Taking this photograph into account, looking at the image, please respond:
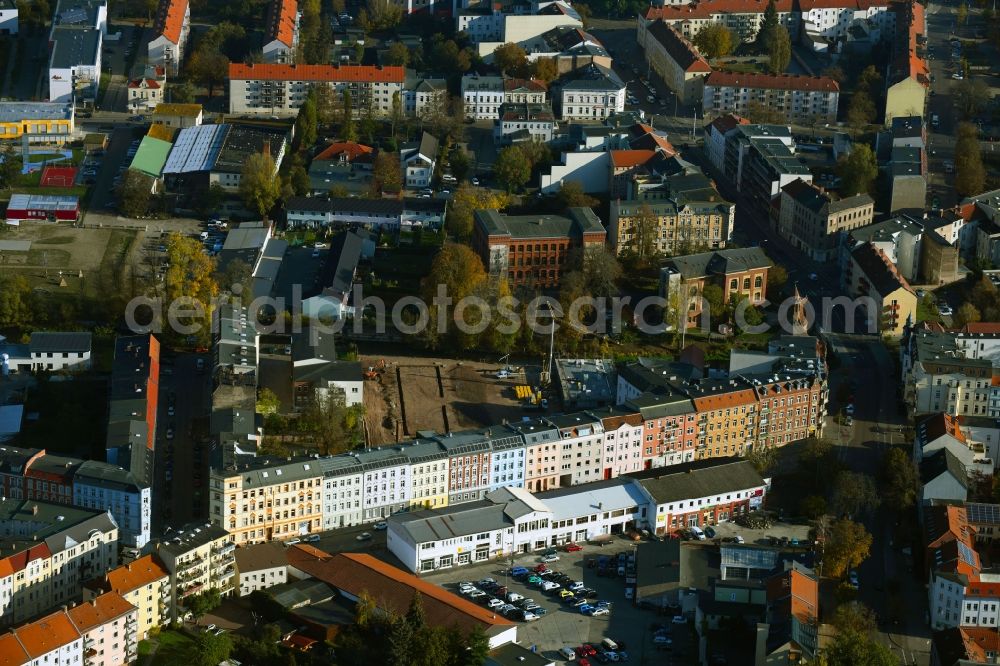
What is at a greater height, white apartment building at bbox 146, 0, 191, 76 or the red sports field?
white apartment building at bbox 146, 0, 191, 76

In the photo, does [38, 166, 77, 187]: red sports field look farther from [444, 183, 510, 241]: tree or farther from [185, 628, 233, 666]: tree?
[185, 628, 233, 666]: tree

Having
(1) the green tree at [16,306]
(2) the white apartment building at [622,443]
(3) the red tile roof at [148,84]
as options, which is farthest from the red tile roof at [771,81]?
(1) the green tree at [16,306]

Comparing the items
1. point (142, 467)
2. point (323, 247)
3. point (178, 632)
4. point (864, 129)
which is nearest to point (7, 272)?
point (323, 247)

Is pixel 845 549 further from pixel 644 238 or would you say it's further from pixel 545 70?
pixel 545 70

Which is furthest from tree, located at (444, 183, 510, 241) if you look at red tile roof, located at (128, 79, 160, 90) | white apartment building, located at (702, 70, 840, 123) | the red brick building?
red tile roof, located at (128, 79, 160, 90)

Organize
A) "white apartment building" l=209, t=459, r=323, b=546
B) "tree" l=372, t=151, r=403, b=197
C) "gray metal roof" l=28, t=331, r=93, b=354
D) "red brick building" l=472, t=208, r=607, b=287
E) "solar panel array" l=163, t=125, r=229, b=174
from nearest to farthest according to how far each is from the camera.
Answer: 1. "white apartment building" l=209, t=459, r=323, b=546
2. "gray metal roof" l=28, t=331, r=93, b=354
3. "red brick building" l=472, t=208, r=607, b=287
4. "tree" l=372, t=151, r=403, b=197
5. "solar panel array" l=163, t=125, r=229, b=174

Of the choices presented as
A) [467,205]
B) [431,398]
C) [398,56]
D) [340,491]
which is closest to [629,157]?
[467,205]
